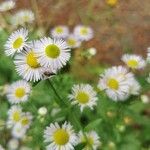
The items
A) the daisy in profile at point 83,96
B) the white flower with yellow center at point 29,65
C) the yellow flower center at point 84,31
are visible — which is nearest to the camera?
the white flower with yellow center at point 29,65

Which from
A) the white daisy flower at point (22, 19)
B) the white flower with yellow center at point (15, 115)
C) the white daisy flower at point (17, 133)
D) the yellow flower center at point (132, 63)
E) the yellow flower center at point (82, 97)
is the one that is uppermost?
the white daisy flower at point (22, 19)

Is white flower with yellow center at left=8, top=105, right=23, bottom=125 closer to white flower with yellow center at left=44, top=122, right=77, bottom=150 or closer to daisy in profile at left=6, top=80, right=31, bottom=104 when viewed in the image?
daisy in profile at left=6, top=80, right=31, bottom=104

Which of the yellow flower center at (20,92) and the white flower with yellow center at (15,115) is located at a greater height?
the yellow flower center at (20,92)

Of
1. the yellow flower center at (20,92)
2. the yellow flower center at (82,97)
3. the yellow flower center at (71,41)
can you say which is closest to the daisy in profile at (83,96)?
the yellow flower center at (82,97)

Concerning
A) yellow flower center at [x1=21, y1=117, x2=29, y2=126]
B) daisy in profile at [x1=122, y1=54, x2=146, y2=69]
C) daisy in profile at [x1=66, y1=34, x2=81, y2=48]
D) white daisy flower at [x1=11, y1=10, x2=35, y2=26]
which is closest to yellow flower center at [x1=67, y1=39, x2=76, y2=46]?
daisy in profile at [x1=66, y1=34, x2=81, y2=48]

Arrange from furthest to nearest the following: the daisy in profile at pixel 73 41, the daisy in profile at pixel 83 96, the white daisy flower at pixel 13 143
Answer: the white daisy flower at pixel 13 143 < the daisy in profile at pixel 73 41 < the daisy in profile at pixel 83 96

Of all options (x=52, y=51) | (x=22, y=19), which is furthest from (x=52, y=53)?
(x=22, y=19)

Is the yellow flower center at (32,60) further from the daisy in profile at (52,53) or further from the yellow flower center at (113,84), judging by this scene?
the yellow flower center at (113,84)
